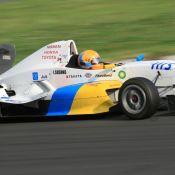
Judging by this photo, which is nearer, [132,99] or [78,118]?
[132,99]

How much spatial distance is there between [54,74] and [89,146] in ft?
9.18

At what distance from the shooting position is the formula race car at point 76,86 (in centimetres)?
866

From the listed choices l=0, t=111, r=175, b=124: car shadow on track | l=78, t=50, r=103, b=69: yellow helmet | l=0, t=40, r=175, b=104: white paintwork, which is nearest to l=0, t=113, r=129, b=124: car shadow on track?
l=0, t=111, r=175, b=124: car shadow on track

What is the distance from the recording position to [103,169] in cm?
593

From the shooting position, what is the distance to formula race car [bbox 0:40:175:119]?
866 cm

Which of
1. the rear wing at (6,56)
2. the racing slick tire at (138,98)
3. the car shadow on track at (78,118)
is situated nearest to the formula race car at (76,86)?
the racing slick tire at (138,98)

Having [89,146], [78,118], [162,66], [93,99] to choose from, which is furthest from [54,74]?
[89,146]
